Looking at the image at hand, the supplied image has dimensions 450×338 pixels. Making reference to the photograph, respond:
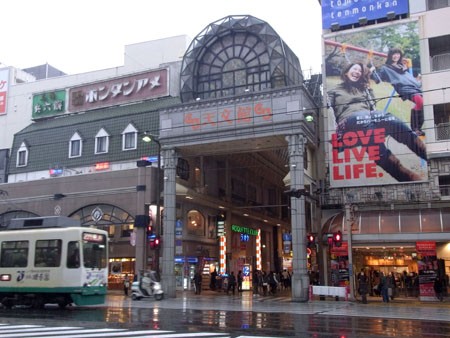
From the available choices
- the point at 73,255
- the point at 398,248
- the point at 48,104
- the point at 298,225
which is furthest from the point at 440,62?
the point at 48,104

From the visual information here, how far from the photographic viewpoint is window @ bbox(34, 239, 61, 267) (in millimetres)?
22641

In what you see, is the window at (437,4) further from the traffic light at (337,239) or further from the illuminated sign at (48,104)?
the illuminated sign at (48,104)

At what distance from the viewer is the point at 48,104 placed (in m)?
45.0

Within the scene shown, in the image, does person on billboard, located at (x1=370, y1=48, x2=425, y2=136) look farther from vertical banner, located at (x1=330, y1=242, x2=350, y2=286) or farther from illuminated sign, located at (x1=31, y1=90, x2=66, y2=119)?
illuminated sign, located at (x1=31, y1=90, x2=66, y2=119)

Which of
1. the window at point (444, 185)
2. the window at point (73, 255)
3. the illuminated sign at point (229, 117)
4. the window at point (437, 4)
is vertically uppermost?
the window at point (437, 4)

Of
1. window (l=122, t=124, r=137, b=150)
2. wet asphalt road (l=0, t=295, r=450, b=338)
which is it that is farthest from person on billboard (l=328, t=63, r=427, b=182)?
window (l=122, t=124, r=137, b=150)

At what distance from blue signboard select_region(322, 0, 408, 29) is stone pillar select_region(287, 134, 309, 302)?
941 cm

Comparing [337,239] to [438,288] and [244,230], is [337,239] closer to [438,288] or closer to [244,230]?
[438,288]

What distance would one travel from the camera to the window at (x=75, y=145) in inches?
1638

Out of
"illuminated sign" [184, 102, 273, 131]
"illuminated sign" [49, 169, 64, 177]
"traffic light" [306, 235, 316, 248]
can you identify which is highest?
"illuminated sign" [184, 102, 273, 131]

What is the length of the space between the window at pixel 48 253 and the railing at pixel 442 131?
22.5 meters

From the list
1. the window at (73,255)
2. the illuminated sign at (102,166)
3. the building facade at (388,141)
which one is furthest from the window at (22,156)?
the building facade at (388,141)

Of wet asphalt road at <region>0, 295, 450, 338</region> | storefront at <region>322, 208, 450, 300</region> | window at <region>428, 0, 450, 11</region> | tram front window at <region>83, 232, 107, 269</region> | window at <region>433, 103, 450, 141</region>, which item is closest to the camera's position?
wet asphalt road at <region>0, 295, 450, 338</region>

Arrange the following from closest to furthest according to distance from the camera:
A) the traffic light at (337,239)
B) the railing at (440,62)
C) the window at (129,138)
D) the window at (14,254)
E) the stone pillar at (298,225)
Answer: the window at (14,254) → the traffic light at (337,239) → the stone pillar at (298,225) → the railing at (440,62) → the window at (129,138)
